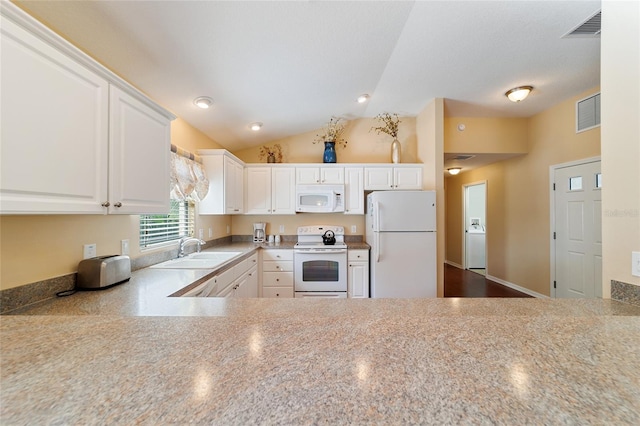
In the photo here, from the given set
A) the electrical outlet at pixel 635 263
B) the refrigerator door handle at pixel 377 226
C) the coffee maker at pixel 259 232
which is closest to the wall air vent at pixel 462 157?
the refrigerator door handle at pixel 377 226

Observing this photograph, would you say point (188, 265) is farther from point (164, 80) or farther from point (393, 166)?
point (393, 166)

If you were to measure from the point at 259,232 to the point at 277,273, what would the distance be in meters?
0.82

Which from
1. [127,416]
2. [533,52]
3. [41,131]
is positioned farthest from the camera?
[533,52]

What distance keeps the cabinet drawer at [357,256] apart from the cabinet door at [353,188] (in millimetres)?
615

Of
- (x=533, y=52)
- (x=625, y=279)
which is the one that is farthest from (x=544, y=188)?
(x=625, y=279)

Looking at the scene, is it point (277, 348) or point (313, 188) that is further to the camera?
point (313, 188)

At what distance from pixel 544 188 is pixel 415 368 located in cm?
446

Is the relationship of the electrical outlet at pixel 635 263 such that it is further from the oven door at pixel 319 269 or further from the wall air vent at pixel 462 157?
the wall air vent at pixel 462 157

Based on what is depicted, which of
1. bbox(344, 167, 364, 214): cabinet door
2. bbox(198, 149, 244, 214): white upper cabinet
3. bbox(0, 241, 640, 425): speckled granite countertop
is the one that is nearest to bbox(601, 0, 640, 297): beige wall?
bbox(0, 241, 640, 425): speckled granite countertop

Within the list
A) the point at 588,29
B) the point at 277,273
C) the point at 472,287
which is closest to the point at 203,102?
the point at 277,273

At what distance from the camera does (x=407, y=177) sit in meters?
3.53

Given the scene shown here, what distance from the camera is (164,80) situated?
1942 millimetres

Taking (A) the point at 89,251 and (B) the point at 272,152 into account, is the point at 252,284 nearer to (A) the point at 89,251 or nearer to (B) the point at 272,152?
(A) the point at 89,251

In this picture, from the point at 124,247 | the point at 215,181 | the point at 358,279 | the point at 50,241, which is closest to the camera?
the point at 50,241
